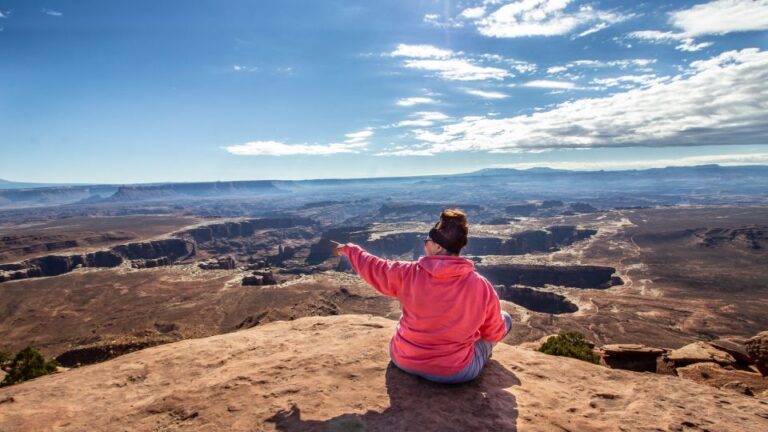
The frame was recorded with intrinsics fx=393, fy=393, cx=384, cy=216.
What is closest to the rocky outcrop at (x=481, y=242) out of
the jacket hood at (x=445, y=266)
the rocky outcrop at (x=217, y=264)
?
the rocky outcrop at (x=217, y=264)

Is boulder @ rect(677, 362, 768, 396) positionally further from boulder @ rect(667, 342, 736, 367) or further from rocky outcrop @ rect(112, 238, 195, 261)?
rocky outcrop @ rect(112, 238, 195, 261)

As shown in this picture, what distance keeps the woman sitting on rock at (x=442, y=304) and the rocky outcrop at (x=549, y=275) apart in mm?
74706

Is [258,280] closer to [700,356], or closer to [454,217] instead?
[700,356]

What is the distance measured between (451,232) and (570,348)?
7956mm

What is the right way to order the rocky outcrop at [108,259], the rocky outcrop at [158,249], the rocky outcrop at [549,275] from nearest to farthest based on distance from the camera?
1. the rocky outcrop at [549,275]
2. the rocky outcrop at [108,259]
3. the rocky outcrop at [158,249]

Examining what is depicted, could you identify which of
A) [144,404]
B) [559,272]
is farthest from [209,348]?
[559,272]

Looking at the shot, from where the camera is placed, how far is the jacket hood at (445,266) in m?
4.36

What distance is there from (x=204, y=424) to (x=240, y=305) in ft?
173

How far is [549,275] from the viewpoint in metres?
78.2

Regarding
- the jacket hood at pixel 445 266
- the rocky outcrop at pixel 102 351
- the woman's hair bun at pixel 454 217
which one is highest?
the woman's hair bun at pixel 454 217

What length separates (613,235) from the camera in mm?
116188

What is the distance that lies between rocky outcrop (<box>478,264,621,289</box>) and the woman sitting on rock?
7471cm

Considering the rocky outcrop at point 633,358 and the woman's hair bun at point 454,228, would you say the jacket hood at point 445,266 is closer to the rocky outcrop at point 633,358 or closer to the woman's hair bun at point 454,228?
the woman's hair bun at point 454,228

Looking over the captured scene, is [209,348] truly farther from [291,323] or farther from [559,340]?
[559,340]
